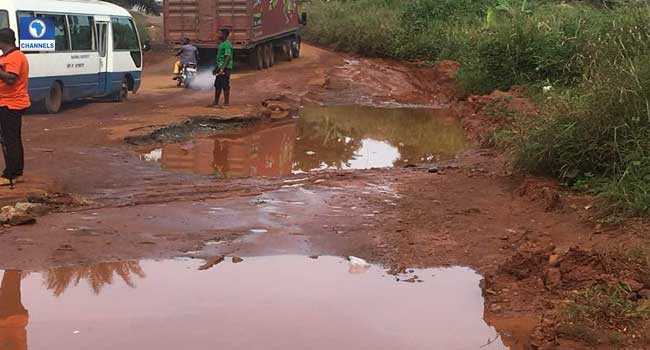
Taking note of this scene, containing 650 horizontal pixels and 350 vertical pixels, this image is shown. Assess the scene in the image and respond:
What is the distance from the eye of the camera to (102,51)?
16281 millimetres

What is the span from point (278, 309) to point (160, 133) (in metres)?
7.70

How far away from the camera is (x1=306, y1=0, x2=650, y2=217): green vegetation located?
26.6 feet

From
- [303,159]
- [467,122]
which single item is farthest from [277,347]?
[467,122]

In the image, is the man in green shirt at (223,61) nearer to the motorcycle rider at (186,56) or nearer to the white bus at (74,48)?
the white bus at (74,48)

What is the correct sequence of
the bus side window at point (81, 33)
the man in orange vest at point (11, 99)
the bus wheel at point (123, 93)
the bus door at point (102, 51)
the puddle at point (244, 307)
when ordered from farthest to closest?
the bus wheel at point (123, 93) < the bus door at point (102, 51) < the bus side window at point (81, 33) < the man in orange vest at point (11, 99) < the puddle at point (244, 307)

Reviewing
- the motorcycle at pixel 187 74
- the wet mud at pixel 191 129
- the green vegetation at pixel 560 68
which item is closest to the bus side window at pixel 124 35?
the motorcycle at pixel 187 74

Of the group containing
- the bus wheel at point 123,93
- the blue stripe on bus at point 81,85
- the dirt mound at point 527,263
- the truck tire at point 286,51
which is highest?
the dirt mound at point 527,263

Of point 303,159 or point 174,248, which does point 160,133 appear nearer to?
point 303,159

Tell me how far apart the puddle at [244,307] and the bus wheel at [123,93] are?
1183 centimetres

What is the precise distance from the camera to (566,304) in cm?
504

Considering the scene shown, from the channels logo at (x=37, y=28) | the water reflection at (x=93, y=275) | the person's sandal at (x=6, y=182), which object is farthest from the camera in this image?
the channels logo at (x=37, y=28)

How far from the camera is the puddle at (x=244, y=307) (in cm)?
487

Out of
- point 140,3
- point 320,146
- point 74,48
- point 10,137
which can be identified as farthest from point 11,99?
point 140,3

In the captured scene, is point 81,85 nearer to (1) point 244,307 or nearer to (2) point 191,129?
(2) point 191,129
